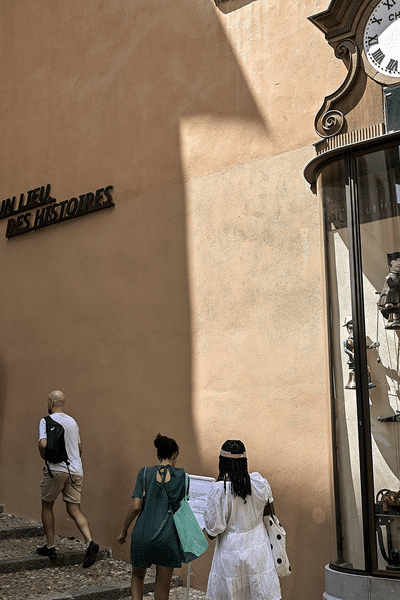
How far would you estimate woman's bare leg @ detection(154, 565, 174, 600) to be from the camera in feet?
17.2

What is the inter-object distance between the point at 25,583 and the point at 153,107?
5.38 meters

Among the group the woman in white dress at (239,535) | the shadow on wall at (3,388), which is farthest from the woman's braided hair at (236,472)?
the shadow on wall at (3,388)

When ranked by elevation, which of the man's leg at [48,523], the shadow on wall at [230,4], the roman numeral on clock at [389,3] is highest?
the shadow on wall at [230,4]

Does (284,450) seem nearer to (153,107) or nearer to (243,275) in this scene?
(243,275)

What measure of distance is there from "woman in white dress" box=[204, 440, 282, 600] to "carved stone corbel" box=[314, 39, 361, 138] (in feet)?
9.41

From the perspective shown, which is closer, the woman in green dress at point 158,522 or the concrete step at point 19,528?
the woman in green dress at point 158,522

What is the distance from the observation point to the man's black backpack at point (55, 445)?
7172 millimetres

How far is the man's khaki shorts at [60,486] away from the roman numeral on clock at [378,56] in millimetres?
5035

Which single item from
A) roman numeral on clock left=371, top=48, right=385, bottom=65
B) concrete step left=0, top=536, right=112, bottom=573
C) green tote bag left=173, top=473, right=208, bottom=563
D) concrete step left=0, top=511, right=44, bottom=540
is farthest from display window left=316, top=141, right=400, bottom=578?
concrete step left=0, top=511, right=44, bottom=540

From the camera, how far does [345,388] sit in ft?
18.1

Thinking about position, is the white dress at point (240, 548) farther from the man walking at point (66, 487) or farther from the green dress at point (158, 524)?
the man walking at point (66, 487)

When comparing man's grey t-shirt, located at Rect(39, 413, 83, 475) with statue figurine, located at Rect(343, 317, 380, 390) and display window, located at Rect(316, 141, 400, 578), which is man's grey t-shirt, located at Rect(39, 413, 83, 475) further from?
statue figurine, located at Rect(343, 317, 380, 390)

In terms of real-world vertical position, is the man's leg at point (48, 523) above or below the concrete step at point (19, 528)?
above

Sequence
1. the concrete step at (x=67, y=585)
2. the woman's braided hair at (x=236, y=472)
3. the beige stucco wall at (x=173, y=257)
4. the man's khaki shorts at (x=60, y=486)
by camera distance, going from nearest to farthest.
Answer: the woman's braided hair at (x=236, y=472) < the concrete step at (x=67, y=585) < the beige stucco wall at (x=173, y=257) < the man's khaki shorts at (x=60, y=486)
